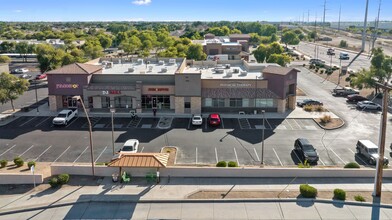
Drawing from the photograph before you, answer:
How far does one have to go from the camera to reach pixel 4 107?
55.0 m

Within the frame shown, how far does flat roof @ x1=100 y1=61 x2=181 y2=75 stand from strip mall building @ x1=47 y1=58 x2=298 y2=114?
4347 millimetres

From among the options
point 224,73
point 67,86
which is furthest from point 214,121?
point 67,86

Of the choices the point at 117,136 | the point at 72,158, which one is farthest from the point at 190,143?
the point at 72,158

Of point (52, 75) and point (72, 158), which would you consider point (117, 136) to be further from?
point (52, 75)

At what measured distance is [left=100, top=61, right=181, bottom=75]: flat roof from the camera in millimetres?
56344

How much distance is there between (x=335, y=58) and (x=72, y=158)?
349 feet

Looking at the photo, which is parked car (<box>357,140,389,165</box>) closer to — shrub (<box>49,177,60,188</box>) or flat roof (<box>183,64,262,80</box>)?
flat roof (<box>183,64,262,80</box>)

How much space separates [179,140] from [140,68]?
24773 millimetres

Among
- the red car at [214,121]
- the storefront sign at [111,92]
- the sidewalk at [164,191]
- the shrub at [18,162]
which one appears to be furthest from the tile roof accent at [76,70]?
the sidewalk at [164,191]

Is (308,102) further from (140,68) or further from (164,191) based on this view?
(164,191)

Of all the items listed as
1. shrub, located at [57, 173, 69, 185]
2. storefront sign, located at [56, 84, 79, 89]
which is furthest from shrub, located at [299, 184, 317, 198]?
storefront sign, located at [56, 84, 79, 89]

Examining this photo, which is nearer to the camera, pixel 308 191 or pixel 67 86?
pixel 308 191

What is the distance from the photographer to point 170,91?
50.8m

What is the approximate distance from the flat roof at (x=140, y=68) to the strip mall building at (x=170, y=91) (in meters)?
4.35
